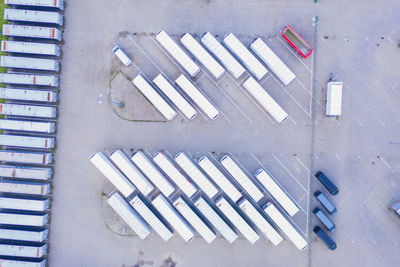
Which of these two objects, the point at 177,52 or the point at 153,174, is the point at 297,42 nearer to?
the point at 177,52

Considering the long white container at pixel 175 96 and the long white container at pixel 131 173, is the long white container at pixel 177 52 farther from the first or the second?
the long white container at pixel 131 173

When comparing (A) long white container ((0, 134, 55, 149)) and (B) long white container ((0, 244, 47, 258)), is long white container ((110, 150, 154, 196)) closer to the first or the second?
(A) long white container ((0, 134, 55, 149))

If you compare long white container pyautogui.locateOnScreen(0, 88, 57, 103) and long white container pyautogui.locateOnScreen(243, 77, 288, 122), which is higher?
long white container pyautogui.locateOnScreen(0, 88, 57, 103)

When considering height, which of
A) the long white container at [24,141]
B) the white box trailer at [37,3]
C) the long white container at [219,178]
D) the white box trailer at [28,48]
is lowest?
the long white container at [219,178]

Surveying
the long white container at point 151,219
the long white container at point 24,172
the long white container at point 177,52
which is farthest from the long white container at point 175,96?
the long white container at point 24,172

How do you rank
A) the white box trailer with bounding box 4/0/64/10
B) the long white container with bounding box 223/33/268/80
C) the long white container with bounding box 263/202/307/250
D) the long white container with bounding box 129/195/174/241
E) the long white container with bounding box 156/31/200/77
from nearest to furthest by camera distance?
the long white container with bounding box 263/202/307/250
the long white container with bounding box 223/33/268/80
the long white container with bounding box 129/195/174/241
the long white container with bounding box 156/31/200/77
the white box trailer with bounding box 4/0/64/10

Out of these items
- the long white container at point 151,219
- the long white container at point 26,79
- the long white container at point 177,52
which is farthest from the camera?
the long white container at point 26,79

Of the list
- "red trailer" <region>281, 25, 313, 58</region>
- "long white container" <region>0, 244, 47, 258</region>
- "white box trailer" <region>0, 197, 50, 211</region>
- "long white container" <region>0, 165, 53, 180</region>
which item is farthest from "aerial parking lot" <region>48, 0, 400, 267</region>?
"long white container" <region>0, 244, 47, 258</region>
